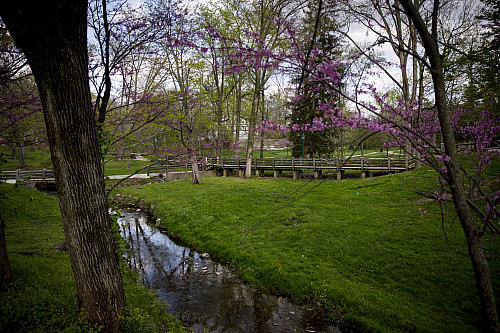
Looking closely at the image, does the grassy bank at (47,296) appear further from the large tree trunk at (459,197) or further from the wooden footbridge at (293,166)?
the wooden footbridge at (293,166)

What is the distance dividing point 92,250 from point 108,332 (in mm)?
1088

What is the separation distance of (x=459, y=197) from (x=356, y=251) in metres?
5.13

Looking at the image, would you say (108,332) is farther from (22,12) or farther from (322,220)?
(322,220)

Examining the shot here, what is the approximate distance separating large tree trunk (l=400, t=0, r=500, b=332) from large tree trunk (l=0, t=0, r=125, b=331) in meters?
3.55

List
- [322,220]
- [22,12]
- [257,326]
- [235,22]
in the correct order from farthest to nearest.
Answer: [235,22] → [322,220] → [257,326] → [22,12]

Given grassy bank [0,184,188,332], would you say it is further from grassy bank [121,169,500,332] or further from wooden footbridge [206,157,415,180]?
wooden footbridge [206,157,415,180]

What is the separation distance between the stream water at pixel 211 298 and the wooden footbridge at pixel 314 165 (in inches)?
353

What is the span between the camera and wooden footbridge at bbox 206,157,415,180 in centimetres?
1603

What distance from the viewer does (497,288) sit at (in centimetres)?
507

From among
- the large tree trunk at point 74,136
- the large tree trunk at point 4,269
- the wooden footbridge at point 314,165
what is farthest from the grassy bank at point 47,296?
the wooden footbridge at point 314,165

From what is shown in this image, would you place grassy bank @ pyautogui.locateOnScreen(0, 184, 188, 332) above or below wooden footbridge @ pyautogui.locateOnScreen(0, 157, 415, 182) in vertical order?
below

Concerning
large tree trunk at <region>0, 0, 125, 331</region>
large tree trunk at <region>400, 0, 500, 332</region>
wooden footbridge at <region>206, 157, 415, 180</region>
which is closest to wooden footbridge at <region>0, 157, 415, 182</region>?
wooden footbridge at <region>206, 157, 415, 180</region>

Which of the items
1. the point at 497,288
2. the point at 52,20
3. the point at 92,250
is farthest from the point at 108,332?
the point at 497,288

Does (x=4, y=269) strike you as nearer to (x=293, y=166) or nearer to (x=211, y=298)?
(x=211, y=298)
